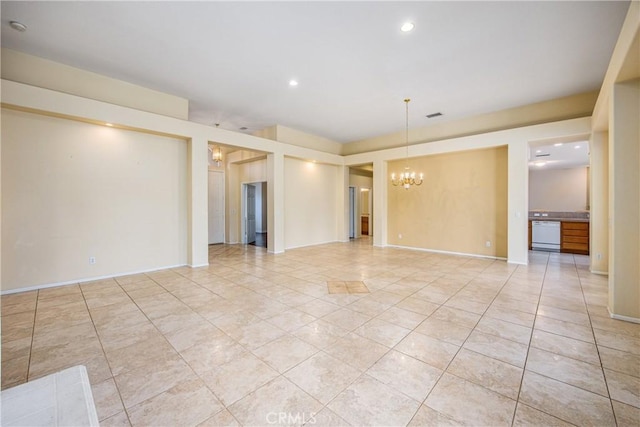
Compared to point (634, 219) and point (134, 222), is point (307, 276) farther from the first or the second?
point (634, 219)

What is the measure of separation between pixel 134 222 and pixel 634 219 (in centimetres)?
750

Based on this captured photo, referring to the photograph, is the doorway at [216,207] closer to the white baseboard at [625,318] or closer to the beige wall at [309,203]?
the beige wall at [309,203]

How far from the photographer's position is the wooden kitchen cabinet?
6719mm

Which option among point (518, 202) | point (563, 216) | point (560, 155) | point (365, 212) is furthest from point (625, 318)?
point (365, 212)

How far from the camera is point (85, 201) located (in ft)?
14.4

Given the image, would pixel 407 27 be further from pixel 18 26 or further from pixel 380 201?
pixel 380 201

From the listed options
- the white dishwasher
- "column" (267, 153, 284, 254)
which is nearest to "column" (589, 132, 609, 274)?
the white dishwasher

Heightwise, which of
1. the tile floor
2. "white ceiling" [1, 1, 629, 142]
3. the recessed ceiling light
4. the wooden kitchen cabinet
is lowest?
the tile floor

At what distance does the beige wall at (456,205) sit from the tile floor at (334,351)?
2.33 meters

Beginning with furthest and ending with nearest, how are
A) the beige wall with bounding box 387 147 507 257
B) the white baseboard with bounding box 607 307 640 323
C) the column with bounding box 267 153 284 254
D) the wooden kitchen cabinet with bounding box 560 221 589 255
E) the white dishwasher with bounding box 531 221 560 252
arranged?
the white dishwasher with bounding box 531 221 560 252 → the column with bounding box 267 153 284 254 → the wooden kitchen cabinet with bounding box 560 221 589 255 → the beige wall with bounding box 387 147 507 257 → the white baseboard with bounding box 607 307 640 323

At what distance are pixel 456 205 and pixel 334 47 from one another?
5330 millimetres

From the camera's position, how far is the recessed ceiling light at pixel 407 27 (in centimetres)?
315

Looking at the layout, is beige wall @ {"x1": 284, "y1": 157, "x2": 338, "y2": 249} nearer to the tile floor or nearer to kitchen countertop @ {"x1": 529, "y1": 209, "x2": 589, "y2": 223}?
the tile floor

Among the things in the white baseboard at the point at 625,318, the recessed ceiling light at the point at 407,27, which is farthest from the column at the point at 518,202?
the recessed ceiling light at the point at 407,27
